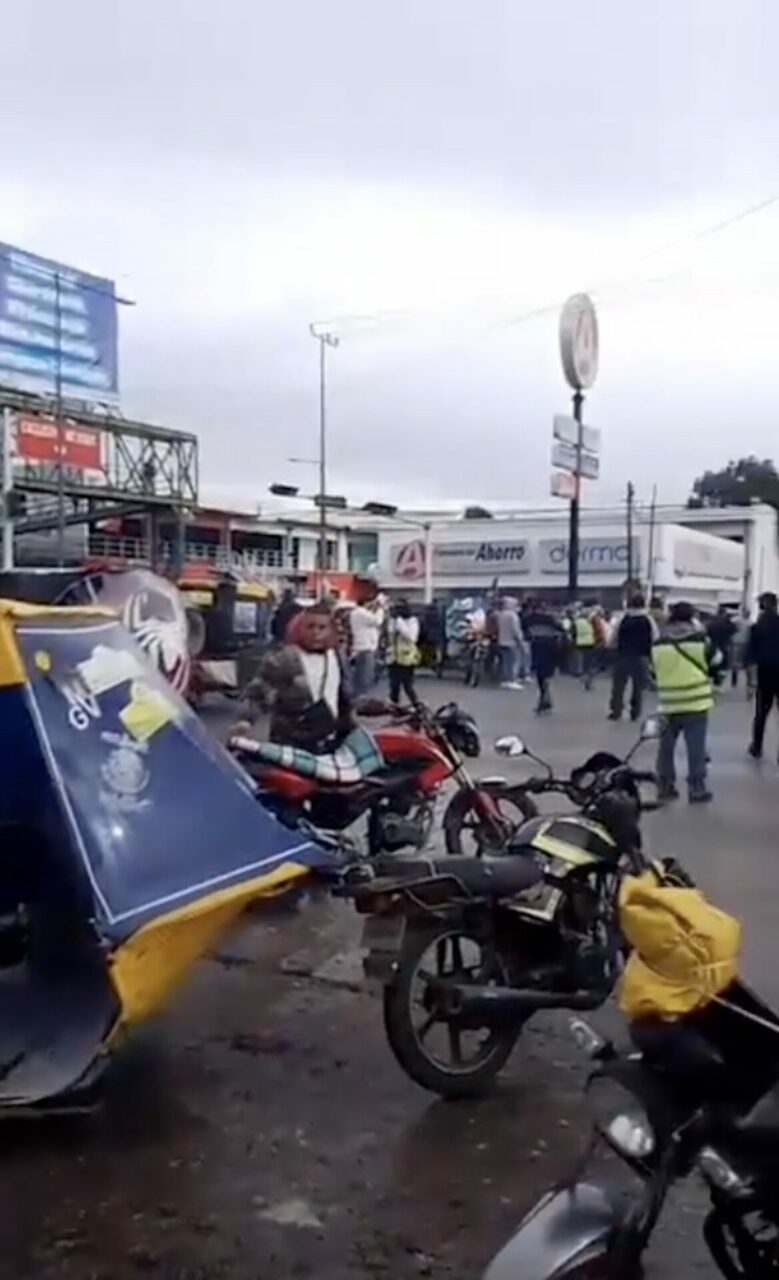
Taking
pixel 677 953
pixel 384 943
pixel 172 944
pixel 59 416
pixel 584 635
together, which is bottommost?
pixel 584 635

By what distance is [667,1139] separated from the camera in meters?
2.96

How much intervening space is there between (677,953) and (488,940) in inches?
96.5

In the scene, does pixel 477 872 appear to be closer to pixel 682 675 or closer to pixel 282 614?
pixel 682 675

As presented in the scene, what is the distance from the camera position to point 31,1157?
187 inches

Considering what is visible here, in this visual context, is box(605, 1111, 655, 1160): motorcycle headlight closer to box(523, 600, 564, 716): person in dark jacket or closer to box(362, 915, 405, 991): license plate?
box(362, 915, 405, 991): license plate

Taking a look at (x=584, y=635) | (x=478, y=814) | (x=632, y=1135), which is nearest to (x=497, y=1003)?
(x=632, y=1135)

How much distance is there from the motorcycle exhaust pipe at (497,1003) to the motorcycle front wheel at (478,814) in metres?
2.74

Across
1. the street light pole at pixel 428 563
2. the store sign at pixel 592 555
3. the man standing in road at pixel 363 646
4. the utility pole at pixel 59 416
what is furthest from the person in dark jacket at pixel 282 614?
the store sign at pixel 592 555

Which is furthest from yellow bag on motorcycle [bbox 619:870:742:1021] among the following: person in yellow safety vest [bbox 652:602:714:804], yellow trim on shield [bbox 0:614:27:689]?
person in yellow safety vest [bbox 652:602:714:804]

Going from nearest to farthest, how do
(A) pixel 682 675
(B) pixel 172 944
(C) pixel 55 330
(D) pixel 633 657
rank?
1. (B) pixel 172 944
2. (A) pixel 682 675
3. (D) pixel 633 657
4. (C) pixel 55 330

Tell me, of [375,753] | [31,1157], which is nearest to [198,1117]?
[31,1157]

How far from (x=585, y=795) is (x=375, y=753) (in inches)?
101

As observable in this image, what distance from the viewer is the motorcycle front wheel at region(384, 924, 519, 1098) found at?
5.24 meters

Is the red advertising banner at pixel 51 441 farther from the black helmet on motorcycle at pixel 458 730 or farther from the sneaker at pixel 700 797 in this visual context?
the black helmet on motorcycle at pixel 458 730
